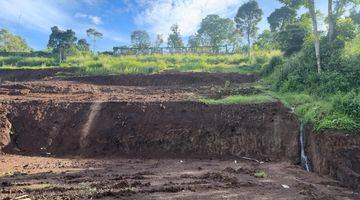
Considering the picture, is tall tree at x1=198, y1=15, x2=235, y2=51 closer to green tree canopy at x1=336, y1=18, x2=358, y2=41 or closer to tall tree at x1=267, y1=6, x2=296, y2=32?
tall tree at x1=267, y1=6, x2=296, y2=32

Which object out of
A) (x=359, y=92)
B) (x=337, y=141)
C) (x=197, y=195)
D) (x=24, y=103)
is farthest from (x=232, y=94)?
(x=197, y=195)

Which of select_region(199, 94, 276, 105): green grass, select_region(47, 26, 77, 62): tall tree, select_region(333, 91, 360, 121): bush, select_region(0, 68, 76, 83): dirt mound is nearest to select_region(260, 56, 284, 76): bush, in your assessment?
select_region(199, 94, 276, 105): green grass

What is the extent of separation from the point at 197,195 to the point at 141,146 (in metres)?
7.24

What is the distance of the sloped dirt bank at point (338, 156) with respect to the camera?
14258 mm

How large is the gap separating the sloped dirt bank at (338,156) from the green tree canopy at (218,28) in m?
40.5

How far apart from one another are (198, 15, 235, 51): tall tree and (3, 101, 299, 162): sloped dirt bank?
3683cm

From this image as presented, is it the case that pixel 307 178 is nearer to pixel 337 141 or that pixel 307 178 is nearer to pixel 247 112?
pixel 337 141

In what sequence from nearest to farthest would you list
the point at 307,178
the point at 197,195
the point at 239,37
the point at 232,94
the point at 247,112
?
the point at 197,195
the point at 307,178
the point at 247,112
the point at 232,94
the point at 239,37

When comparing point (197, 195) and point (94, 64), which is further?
point (94, 64)

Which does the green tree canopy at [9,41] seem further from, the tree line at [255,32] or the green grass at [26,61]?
the green grass at [26,61]

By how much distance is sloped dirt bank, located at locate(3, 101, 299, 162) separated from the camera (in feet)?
60.5

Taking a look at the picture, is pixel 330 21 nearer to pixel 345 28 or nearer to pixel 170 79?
pixel 345 28

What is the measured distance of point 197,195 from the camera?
1199cm

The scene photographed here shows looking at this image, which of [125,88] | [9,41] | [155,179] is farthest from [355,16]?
[9,41]
